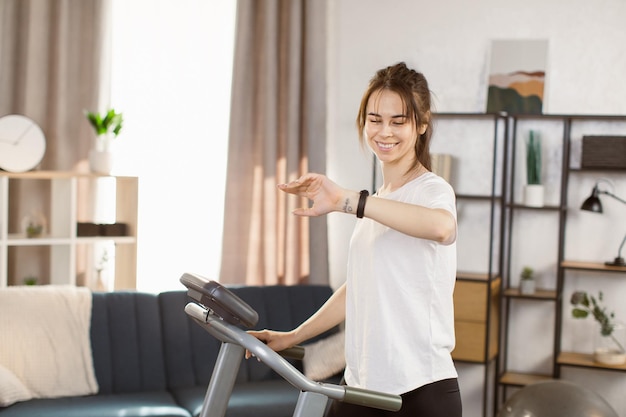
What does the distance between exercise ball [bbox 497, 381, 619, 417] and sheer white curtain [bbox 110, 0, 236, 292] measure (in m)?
1.76

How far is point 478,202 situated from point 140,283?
1.81 metres

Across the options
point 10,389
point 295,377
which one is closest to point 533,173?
point 10,389

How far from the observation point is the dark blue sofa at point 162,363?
3381 mm

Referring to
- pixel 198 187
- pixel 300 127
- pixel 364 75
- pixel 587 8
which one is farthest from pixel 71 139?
pixel 587 8

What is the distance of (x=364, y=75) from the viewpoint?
15.2 feet

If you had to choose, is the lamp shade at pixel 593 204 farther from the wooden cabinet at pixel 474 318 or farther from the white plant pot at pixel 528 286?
the wooden cabinet at pixel 474 318

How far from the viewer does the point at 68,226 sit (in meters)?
3.87

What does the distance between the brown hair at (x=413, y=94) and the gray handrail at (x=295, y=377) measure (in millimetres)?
520

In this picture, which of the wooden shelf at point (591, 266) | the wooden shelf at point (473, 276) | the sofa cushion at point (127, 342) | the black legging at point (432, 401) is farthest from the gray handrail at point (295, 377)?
the wooden shelf at point (591, 266)

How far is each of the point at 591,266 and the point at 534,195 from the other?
44 centimetres

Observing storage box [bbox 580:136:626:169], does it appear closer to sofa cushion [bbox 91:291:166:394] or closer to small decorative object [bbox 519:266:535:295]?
small decorative object [bbox 519:266:535:295]

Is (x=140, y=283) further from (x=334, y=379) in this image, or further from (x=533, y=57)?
(x=533, y=57)

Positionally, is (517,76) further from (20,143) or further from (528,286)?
(20,143)

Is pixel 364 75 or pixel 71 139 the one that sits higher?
pixel 364 75
